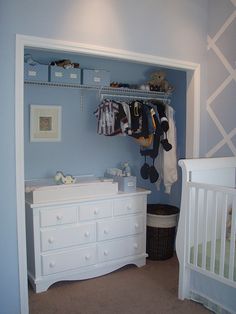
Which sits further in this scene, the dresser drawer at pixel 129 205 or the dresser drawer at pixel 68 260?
the dresser drawer at pixel 129 205

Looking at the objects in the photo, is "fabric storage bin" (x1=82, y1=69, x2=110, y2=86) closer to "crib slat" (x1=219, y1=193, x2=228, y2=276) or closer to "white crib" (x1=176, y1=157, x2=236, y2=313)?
"white crib" (x1=176, y1=157, x2=236, y2=313)

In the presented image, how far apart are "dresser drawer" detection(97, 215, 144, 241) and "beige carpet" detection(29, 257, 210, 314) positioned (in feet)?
1.23

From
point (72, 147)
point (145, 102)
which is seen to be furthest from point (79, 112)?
point (145, 102)

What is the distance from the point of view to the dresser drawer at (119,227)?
2.96 m

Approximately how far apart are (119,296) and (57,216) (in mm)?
822

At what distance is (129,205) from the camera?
3.11 m

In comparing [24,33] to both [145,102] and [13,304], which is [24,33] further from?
[13,304]

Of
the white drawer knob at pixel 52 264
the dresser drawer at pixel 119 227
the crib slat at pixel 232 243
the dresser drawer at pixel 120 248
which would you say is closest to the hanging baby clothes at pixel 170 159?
the dresser drawer at pixel 119 227

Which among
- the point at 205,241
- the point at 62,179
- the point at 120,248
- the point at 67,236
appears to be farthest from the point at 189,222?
the point at 62,179

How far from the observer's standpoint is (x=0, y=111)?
6.97ft

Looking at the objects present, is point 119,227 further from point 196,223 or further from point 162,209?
point 196,223

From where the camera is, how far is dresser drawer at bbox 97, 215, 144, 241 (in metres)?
2.96

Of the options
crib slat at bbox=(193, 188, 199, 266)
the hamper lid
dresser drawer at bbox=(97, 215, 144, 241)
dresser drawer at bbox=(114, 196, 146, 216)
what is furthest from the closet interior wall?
crib slat at bbox=(193, 188, 199, 266)

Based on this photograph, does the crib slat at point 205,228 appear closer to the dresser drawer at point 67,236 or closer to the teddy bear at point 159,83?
the dresser drawer at point 67,236
